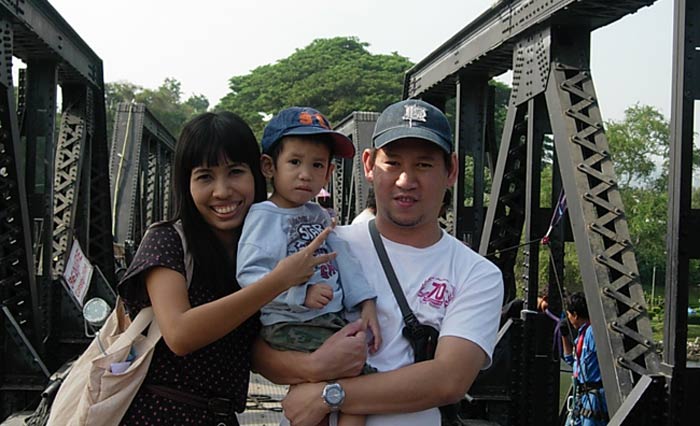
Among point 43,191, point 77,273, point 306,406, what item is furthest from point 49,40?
point 306,406

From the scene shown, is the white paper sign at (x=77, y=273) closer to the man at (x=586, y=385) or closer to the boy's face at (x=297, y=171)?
the man at (x=586, y=385)

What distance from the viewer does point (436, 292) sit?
95.0 inches

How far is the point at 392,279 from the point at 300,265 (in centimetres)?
27

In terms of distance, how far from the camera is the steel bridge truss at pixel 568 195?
433 centimetres

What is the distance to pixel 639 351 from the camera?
4.58m

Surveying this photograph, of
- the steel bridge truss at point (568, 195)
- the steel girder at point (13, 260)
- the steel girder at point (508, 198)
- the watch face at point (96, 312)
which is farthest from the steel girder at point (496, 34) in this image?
the steel girder at point (13, 260)

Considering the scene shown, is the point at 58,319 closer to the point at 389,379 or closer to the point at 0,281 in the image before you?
the point at 0,281

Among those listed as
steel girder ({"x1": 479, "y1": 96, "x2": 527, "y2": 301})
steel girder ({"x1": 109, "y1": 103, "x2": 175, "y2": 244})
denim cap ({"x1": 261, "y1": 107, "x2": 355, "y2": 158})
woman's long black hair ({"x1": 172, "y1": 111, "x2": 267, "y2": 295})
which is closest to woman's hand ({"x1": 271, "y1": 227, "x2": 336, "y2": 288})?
woman's long black hair ({"x1": 172, "y1": 111, "x2": 267, "y2": 295})

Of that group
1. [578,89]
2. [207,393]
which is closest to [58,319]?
[578,89]

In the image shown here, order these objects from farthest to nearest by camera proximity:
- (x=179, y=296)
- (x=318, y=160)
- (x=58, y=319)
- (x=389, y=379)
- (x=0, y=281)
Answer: (x=58, y=319) < (x=0, y=281) < (x=318, y=160) < (x=179, y=296) < (x=389, y=379)

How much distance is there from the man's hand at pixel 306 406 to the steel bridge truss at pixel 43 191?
15.7ft

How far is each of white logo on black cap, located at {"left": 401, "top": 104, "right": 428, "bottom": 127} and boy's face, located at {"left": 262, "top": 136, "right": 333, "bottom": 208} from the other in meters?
0.31

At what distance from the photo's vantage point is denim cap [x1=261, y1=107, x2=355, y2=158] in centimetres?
→ 258

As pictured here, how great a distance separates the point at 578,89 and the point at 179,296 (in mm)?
3784
